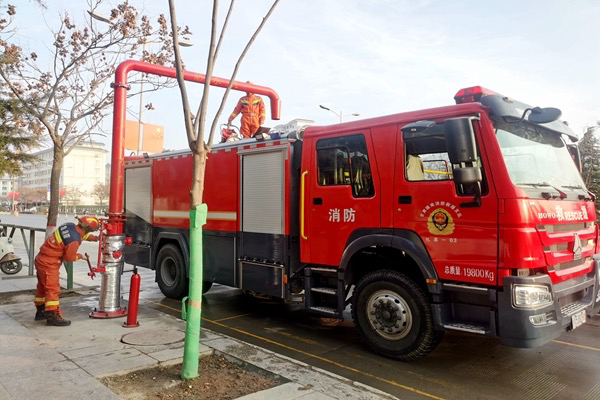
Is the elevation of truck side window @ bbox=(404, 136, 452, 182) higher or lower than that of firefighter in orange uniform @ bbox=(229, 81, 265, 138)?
lower

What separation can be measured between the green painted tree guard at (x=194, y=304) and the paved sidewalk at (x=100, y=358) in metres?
0.53

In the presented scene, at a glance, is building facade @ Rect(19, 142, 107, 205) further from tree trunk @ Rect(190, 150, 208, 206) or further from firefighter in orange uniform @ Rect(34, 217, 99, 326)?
tree trunk @ Rect(190, 150, 208, 206)

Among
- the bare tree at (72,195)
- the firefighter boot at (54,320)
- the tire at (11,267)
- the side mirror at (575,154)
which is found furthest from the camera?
the bare tree at (72,195)

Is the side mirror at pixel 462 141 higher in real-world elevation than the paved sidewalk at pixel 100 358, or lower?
higher

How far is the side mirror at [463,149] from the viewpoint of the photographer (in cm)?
412

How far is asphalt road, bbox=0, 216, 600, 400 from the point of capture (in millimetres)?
4234

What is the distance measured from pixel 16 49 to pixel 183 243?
191 inches

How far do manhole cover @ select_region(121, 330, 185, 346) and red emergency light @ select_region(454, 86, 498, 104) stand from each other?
4233mm

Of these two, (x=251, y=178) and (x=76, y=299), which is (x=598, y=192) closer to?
(x=251, y=178)

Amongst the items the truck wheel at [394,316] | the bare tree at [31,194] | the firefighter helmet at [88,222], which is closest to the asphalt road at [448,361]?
the truck wheel at [394,316]

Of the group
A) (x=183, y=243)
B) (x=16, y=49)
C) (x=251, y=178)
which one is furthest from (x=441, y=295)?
(x=16, y=49)

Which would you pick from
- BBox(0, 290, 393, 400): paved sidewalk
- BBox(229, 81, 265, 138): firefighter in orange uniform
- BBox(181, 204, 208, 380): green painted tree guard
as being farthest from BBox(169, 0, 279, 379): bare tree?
BBox(229, 81, 265, 138): firefighter in orange uniform

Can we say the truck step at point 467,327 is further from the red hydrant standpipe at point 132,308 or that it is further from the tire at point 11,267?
the tire at point 11,267

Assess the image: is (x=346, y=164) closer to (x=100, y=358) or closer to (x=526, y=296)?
(x=526, y=296)
